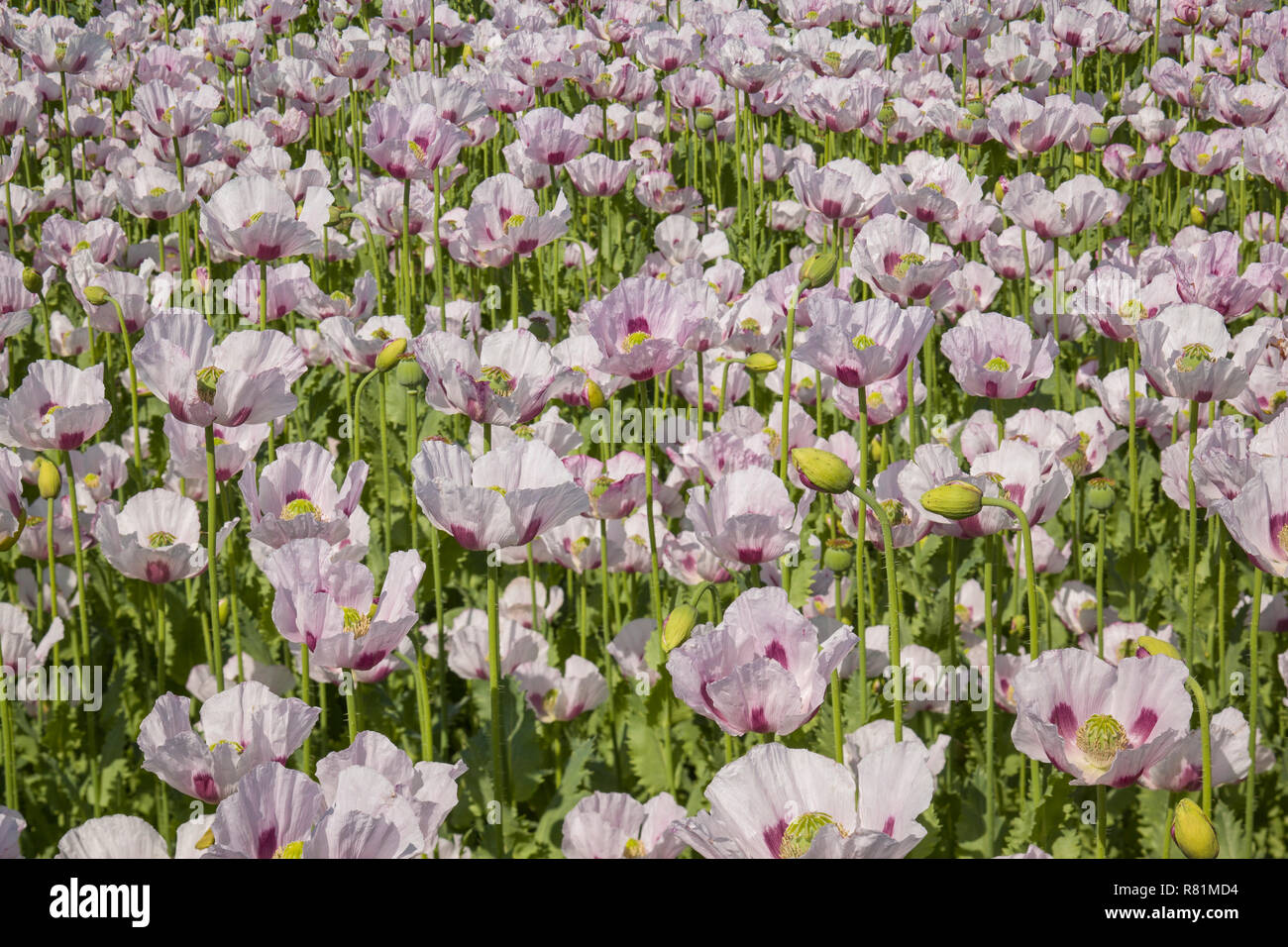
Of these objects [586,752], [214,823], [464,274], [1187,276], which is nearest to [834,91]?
[464,274]

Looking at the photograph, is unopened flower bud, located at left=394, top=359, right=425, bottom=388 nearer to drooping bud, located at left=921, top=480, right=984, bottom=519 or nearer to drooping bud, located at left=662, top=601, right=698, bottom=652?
drooping bud, located at left=662, top=601, right=698, bottom=652

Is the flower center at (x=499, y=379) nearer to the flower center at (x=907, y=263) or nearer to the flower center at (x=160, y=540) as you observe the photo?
the flower center at (x=160, y=540)

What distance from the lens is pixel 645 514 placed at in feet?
9.57

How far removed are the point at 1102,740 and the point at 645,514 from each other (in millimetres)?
1504

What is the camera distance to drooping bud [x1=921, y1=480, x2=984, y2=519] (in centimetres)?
167

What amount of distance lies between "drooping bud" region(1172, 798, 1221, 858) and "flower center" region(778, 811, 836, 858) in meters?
0.38

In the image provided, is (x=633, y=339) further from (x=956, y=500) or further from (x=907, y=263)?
(x=956, y=500)

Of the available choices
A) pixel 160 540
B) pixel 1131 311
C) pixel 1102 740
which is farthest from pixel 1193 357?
pixel 160 540

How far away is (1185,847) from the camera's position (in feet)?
4.42

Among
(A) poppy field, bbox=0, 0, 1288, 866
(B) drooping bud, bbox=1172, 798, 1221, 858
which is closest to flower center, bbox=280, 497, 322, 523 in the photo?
(A) poppy field, bbox=0, 0, 1288, 866

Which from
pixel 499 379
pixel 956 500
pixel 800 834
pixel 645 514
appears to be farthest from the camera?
pixel 645 514

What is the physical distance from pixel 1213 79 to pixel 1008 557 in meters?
3.57

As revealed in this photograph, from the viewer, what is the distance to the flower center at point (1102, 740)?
5.02 feet

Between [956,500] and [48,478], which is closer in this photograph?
[956,500]
